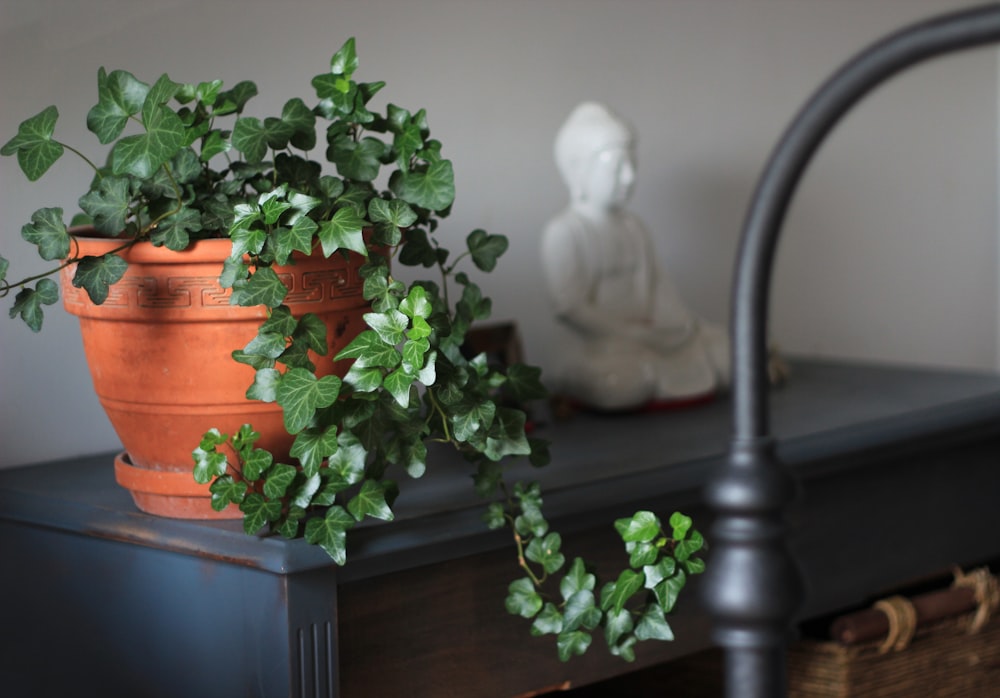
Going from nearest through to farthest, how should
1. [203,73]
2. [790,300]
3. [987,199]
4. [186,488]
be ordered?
[186,488] → [203,73] → [790,300] → [987,199]

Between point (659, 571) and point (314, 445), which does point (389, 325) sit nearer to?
point (314, 445)

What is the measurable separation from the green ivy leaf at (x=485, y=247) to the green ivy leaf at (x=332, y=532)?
Answer: 0.28 m

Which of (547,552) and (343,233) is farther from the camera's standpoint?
(547,552)

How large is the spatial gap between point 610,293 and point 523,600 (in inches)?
25.8

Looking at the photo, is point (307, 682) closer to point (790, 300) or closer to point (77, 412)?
point (77, 412)

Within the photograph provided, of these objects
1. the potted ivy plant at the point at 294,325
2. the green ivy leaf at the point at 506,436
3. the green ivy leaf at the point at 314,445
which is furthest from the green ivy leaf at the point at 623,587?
the green ivy leaf at the point at 314,445

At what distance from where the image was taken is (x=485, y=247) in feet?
3.68

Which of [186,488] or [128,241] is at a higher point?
[128,241]

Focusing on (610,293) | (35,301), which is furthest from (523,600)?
(610,293)

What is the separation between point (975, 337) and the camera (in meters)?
2.61

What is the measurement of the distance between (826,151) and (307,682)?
160cm

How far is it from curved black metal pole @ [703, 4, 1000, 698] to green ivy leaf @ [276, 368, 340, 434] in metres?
0.42

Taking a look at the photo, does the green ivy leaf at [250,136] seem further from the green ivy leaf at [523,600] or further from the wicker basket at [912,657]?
the wicker basket at [912,657]

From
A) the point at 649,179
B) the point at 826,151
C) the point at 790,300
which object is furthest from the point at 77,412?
the point at 826,151
